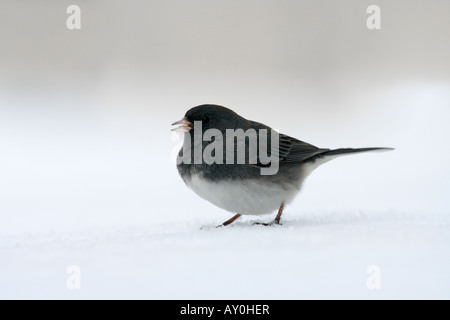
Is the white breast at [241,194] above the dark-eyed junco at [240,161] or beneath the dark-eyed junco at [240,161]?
beneath

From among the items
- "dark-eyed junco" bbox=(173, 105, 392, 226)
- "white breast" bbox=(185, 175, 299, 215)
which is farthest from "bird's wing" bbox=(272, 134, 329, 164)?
"white breast" bbox=(185, 175, 299, 215)

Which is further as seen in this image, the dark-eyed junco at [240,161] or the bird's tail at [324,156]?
the bird's tail at [324,156]

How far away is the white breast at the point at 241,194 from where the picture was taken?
6.40ft

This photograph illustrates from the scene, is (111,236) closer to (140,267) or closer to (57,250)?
(57,250)

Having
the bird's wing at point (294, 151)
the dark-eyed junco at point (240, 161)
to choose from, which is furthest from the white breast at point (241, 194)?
the bird's wing at point (294, 151)

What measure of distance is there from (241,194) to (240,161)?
0.37 feet

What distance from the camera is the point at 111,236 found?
2.00m

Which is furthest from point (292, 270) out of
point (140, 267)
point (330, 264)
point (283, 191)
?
point (283, 191)

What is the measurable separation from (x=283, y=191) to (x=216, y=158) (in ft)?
0.87

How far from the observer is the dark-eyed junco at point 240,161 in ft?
6.45

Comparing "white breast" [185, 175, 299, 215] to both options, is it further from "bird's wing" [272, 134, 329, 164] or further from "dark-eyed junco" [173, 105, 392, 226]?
"bird's wing" [272, 134, 329, 164]

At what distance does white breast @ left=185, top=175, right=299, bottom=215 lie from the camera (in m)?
1.95

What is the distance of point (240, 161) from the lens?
6.54 feet

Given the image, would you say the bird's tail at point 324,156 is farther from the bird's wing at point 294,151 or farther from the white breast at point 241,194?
the white breast at point 241,194
